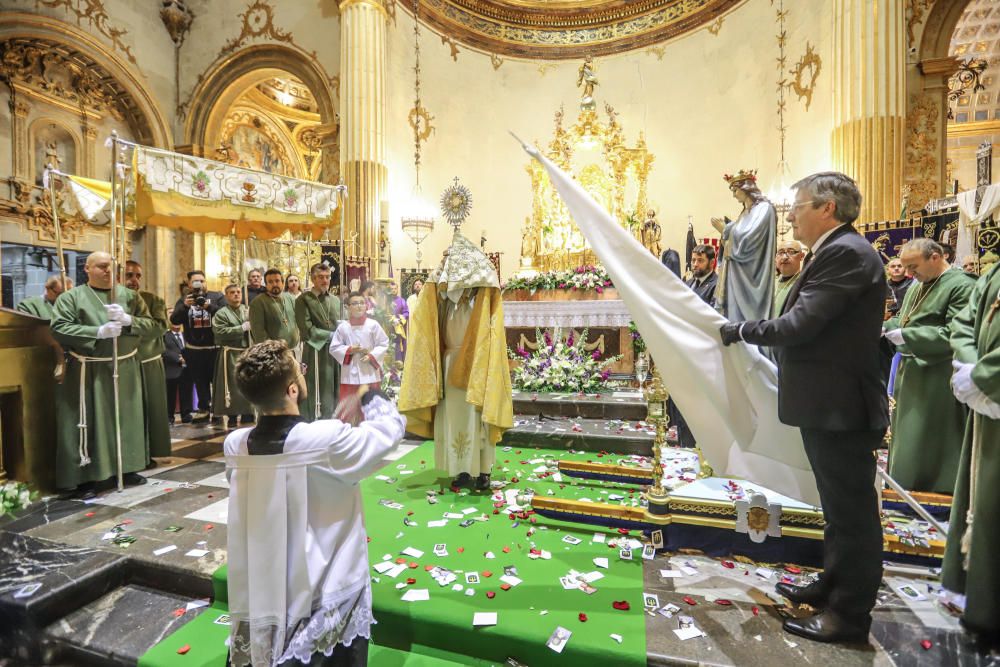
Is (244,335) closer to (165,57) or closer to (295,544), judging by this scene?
(295,544)

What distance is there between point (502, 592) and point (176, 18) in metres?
12.7

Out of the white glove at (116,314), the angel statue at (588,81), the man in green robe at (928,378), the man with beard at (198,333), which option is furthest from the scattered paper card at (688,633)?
the angel statue at (588,81)

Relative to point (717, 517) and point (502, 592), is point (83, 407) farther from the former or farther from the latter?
point (717, 517)

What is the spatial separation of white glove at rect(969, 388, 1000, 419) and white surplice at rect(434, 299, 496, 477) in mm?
2786

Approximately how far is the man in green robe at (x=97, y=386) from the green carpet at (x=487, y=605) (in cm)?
211

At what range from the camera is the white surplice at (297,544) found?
155cm

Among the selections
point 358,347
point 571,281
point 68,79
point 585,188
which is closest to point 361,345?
point 358,347

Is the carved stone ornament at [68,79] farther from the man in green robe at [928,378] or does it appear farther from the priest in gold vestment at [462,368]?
the man in green robe at [928,378]

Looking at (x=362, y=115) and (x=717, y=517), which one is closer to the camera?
(x=717, y=517)

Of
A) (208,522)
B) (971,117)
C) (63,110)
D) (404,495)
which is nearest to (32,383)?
(208,522)

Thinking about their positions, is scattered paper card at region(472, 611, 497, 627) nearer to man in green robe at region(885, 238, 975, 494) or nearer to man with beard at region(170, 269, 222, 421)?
man in green robe at region(885, 238, 975, 494)

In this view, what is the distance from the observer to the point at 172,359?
600 centimetres

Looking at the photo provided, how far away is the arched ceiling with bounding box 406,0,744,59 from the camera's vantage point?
10.5m

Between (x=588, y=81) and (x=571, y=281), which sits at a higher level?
(x=588, y=81)
